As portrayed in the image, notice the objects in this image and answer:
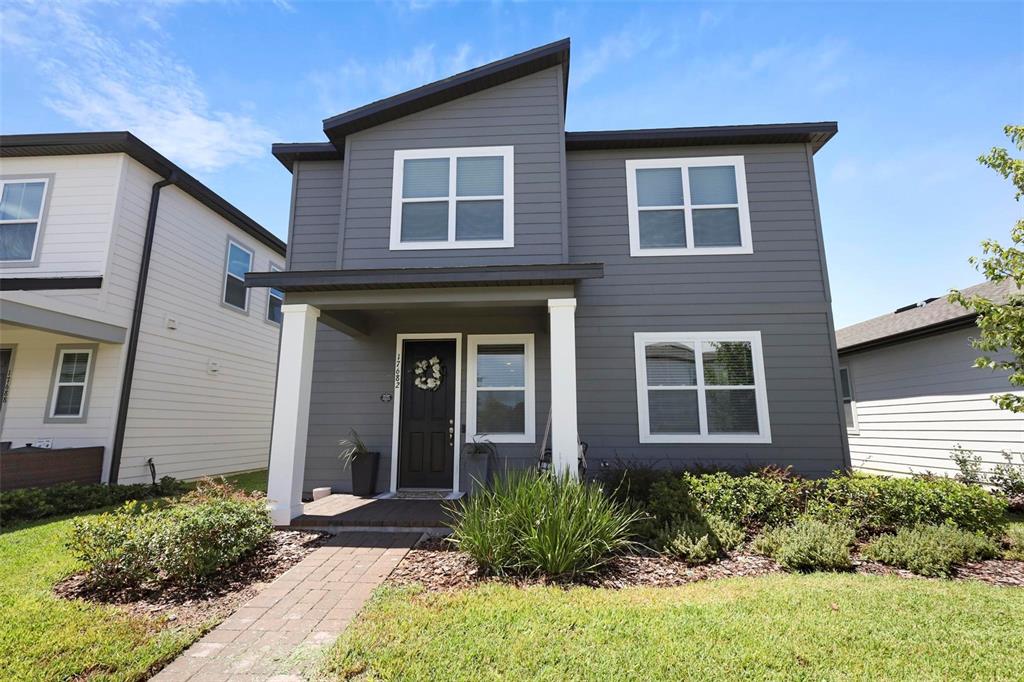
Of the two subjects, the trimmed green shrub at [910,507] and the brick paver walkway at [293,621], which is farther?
the trimmed green shrub at [910,507]

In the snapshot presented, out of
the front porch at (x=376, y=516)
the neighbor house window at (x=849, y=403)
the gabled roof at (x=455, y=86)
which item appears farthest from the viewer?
the neighbor house window at (x=849, y=403)

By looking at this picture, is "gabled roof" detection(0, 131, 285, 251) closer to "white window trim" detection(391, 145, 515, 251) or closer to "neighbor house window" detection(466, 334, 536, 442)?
"white window trim" detection(391, 145, 515, 251)

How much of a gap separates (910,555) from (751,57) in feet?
24.6

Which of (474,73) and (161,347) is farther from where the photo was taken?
(161,347)

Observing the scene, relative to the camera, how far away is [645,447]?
696cm

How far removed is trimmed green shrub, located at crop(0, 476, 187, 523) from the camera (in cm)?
616

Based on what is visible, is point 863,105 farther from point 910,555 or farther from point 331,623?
point 331,623

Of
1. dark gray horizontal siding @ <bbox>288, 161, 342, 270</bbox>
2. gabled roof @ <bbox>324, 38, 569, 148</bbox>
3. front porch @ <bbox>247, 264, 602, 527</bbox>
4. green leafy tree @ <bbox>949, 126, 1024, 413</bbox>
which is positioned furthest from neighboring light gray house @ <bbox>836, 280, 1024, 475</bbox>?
dark gray horizontal siding @ <bbox>288, 161, 342, 270</bbox>

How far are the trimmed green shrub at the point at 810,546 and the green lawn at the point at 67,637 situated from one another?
4958 mm

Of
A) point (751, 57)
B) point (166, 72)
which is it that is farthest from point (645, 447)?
point (166, 72)

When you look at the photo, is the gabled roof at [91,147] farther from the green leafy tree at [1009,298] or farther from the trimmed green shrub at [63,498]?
the green leafy tree at [1009,298]

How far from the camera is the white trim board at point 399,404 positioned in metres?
7.25

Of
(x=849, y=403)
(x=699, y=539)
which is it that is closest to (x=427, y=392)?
(x=699, y=539)

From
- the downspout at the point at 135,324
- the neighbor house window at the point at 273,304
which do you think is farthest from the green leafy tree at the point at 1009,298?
the neighbor house window at the point at 273,304
